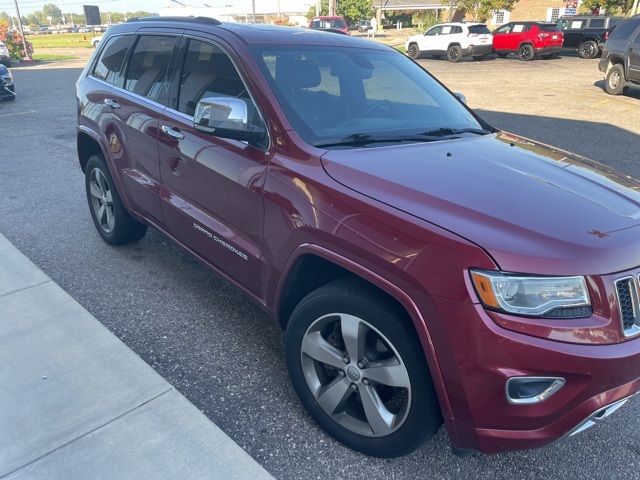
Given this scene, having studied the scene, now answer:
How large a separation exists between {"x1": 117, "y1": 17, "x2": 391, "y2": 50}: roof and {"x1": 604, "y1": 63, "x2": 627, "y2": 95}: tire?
1236cm

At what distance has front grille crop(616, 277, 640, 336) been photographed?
1.98 m

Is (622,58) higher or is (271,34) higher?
(271,34)

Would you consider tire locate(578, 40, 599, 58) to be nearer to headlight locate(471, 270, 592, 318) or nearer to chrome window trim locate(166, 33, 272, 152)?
chrome window trim locate(166, 33, 272, 152)

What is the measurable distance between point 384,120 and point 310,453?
6.03ft

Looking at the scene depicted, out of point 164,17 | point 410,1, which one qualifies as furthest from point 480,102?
point 410,1

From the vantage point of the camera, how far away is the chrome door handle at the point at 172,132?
3338 millimetres

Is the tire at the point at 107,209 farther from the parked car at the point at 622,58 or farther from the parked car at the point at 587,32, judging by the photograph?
the parked car at the point at 587,32

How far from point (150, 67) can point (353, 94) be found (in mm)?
1576

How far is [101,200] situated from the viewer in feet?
15.2

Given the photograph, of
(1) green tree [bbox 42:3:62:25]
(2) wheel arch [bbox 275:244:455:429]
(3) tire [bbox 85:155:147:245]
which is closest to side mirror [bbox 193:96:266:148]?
(2) wheel arch [bbox 275:244:455:429]

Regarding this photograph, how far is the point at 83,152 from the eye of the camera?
482cm

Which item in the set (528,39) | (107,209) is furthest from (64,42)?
(107,209)

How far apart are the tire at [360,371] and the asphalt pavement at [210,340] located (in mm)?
147

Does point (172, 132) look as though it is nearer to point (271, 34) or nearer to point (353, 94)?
point (271, 34)
